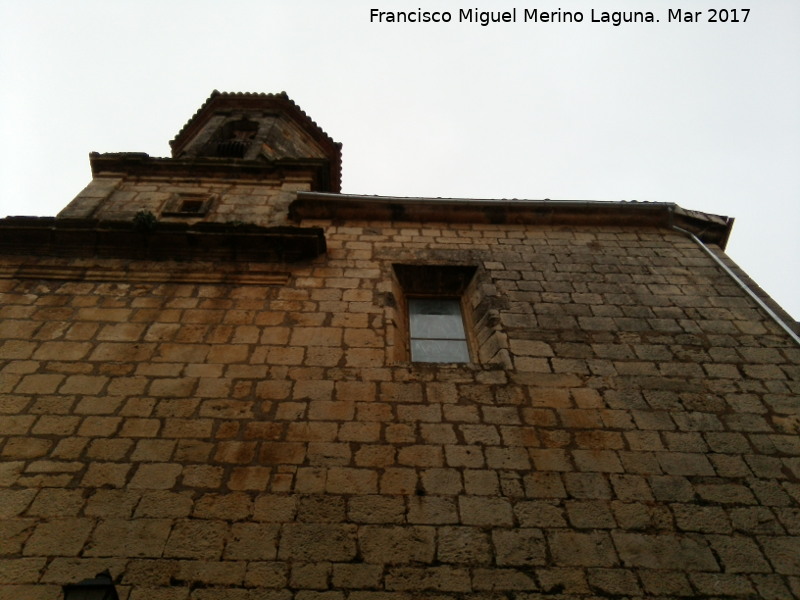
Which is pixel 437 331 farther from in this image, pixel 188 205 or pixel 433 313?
pixel 188 205

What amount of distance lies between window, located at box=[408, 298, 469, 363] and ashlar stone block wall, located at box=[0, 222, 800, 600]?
22 cm

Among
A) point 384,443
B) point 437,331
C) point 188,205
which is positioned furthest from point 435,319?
point 188,205

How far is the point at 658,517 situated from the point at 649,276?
295cm

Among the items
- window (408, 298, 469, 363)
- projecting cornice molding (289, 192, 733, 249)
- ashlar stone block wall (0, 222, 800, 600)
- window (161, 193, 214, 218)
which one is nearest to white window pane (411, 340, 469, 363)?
window (408, 298, 469, 363)

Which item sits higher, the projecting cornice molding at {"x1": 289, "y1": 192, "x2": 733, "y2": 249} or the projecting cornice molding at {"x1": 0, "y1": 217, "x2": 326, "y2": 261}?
the projecting cornice molding at {"x1": 289, "y1": 192, "x2": 733, "y2": 249}

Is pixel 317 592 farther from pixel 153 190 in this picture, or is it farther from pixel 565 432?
pixel 153 190

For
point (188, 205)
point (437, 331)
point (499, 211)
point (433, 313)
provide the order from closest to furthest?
point (437, 331)
point (433, 313)
point (499, 211)
point (188, 205)

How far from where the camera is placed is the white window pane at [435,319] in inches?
195

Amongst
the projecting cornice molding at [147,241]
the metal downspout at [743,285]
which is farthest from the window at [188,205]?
the metal downspout at [743,285]

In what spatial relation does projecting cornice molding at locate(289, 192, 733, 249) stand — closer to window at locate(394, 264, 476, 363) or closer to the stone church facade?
the stone church facade

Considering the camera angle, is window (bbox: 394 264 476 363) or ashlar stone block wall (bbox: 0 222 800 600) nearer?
ashlar stone block wall (bbox: 0 222 800 600)

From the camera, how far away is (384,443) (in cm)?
355

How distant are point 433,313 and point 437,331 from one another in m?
0.35

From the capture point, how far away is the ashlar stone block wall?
290 centimetres
